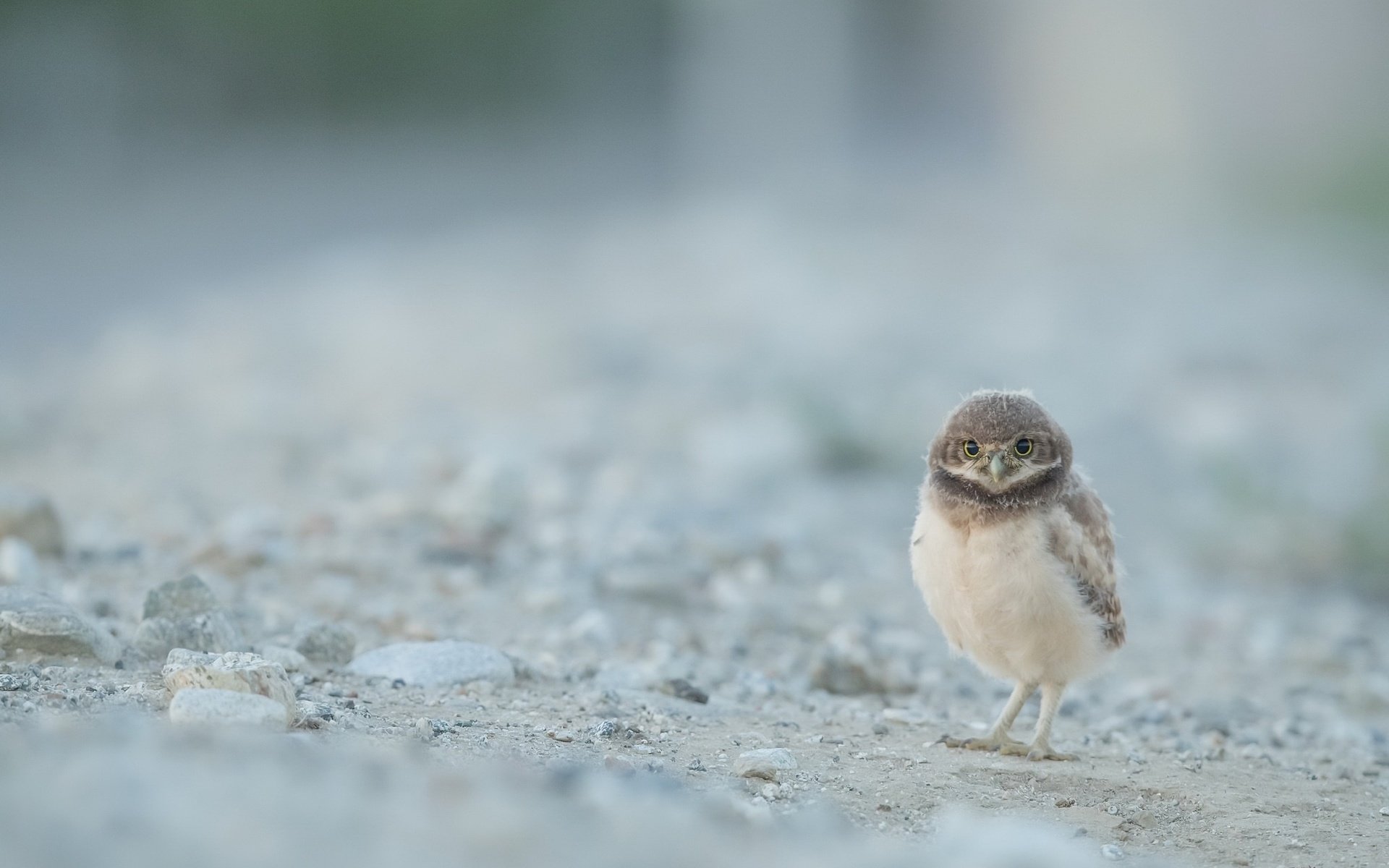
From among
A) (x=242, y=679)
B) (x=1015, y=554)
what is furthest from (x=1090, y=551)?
(x=242, y=679)

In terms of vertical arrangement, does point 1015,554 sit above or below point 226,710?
above

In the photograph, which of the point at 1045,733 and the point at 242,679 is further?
the point at 1045,733

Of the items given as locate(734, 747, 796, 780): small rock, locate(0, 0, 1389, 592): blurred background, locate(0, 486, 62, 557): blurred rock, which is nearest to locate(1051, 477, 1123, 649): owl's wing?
locate(734, 747, 796, 780): small rock

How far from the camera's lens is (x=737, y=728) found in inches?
198

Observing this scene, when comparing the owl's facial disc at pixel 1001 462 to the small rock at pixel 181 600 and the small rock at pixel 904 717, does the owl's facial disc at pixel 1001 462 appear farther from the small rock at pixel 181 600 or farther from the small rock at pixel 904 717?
the small rock at pixel 181 600

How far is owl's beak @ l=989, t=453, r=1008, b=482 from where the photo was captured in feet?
16.2

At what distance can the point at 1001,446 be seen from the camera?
4949 millimetres

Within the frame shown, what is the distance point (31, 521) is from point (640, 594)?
2439mm

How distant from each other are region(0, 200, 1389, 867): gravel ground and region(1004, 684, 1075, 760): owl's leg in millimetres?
139

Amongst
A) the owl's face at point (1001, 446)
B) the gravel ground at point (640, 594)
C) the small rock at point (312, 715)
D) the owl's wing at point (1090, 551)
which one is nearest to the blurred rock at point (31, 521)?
the gravel ground at point (640, 594)

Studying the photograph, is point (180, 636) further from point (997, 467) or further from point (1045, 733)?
point (1045, 733)

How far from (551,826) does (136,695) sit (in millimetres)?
1933

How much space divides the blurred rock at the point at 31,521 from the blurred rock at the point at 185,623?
1.56 metres

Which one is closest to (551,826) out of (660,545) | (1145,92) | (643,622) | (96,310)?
(643,622)
